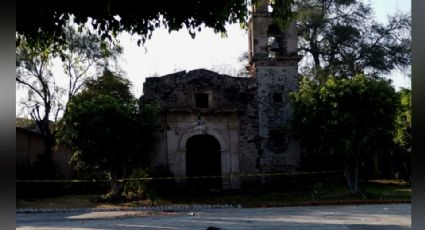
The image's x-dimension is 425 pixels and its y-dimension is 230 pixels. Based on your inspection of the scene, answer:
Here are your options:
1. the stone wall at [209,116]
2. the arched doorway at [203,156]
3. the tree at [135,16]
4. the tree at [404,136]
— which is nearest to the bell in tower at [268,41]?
the stone wall at [209,116]

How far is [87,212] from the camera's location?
498 inches

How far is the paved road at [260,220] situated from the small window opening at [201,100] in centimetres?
653

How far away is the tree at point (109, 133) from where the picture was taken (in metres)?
A: 14.8

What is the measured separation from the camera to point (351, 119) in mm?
14555

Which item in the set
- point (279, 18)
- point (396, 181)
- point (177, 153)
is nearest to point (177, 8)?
point (279, 18)

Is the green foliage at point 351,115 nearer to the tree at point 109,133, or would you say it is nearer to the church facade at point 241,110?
the church facade at point 241,110

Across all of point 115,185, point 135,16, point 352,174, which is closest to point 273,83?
point 352,174

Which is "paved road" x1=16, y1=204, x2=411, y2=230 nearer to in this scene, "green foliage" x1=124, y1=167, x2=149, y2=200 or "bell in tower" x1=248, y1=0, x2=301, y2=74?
"green foliage" x1=124, y1=167, x2=149, y2=200

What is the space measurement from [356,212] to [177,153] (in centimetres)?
798

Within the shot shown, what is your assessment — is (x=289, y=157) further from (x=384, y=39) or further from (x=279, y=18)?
(x=279, y=18)

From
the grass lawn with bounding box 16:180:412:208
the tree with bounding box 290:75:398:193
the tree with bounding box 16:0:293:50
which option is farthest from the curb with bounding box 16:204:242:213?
the tree with bounding box 16:0:293:50

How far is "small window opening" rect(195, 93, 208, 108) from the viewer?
1800cm

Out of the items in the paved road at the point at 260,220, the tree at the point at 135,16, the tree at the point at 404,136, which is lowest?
the paved road at the point at 260,220

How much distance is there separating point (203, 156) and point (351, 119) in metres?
6.79
